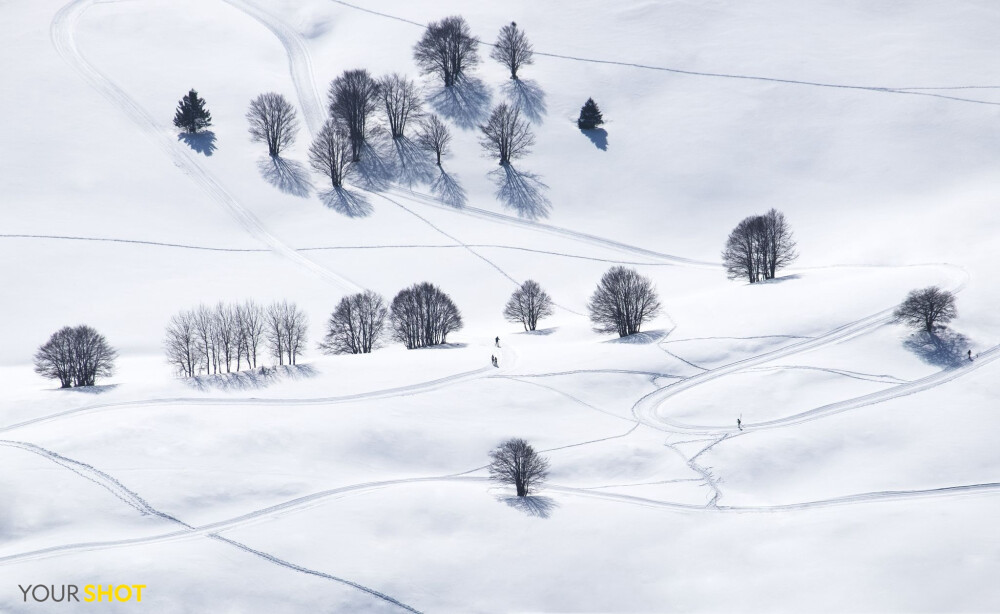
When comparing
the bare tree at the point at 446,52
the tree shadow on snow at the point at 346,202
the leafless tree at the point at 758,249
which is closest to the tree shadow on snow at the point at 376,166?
the tree shadow on snow at the point at 346,202

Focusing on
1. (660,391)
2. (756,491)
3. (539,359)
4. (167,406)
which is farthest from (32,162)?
(756,491)

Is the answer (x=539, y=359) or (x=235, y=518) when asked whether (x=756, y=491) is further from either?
(x=235, y=518)

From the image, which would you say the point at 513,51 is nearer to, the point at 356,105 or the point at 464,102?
the point at 464,102

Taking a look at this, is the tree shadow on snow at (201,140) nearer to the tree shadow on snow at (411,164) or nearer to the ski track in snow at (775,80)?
the tree shadow on snow at (411,164)

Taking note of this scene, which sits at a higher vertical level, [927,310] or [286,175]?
[286,175]

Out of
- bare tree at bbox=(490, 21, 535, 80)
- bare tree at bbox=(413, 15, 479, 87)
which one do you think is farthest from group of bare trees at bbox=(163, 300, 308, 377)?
bare tree at bbox=(490, 21, 535, 80)

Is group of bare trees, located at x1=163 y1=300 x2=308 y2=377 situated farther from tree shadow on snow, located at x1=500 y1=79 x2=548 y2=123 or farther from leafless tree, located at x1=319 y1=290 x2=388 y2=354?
tree shadow on snow, located at x1=500 y1=79 x2=548 y2=123

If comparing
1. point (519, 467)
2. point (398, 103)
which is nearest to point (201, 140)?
point (398, 103)
